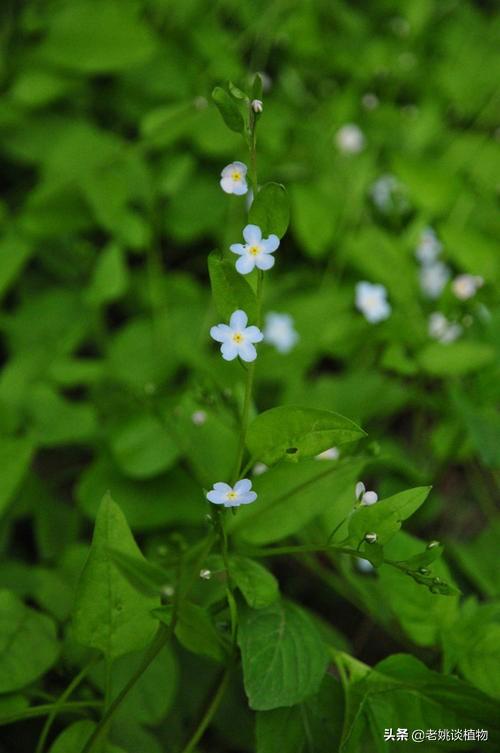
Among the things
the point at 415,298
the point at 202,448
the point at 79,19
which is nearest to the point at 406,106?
the point at 415,298

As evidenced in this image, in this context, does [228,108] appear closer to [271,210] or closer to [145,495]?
[271,210]

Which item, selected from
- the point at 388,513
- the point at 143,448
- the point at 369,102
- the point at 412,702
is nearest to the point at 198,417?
the point at 143,448

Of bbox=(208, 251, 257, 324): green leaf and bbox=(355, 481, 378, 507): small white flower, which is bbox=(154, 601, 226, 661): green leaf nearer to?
bbox=(355, 481, 378, 507): small white flower

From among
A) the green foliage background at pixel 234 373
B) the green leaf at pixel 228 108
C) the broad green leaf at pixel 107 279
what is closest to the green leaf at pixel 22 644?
the green foliage background at pixel 234 373

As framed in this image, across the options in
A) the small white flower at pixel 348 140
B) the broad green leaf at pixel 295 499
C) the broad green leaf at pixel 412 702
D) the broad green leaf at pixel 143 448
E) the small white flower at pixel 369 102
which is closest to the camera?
the broad green leaf at pixel 412 702

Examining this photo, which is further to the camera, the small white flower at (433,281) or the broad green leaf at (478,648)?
the small white flower at (433,281)

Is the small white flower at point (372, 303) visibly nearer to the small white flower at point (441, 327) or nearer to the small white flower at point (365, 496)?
the small white flower at point (441, 327)

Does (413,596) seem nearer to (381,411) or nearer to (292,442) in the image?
(292,442)
